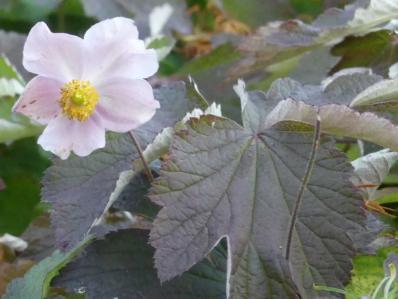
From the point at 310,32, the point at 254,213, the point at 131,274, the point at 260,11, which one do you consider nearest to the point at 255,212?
the point at 254,213

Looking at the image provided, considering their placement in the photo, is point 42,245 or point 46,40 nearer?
point 46,40

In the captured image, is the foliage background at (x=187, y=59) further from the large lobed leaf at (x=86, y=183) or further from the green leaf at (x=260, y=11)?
the large lobed leaf at (x=86, y=183)

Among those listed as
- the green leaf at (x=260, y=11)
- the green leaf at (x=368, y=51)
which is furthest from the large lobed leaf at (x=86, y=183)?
the green leaf at (x=260, y=11)

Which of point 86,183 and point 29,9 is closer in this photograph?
point 86,183

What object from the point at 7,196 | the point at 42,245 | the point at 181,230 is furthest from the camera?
the point at 7,196

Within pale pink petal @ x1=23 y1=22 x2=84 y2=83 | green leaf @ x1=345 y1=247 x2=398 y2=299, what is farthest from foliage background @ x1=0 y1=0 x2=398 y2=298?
pale pink petal @ x1=23 y1=22 x2=84 y2=83

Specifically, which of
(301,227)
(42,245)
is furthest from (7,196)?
(301,227)

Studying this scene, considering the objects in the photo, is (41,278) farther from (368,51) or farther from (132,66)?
(368,51)

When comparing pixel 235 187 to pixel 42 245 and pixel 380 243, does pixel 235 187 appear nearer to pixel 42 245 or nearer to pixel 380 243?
pixel 380 243
